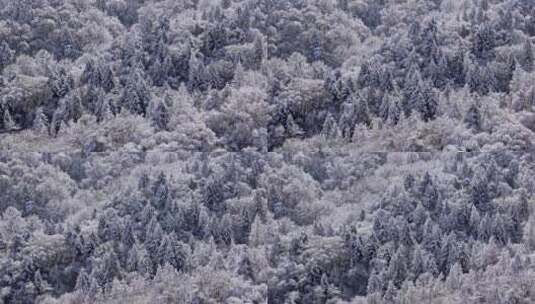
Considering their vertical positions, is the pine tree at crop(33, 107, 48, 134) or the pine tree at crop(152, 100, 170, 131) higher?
the pine tree at crop(152, 100, 170, 131)

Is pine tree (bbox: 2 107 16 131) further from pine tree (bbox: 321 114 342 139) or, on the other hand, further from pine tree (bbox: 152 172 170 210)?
pine tree (bbox: 321 114 342 139)

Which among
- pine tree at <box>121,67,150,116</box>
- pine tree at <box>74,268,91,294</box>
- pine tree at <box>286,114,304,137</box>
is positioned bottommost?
pine tree at <box>74,268,91,294</box>

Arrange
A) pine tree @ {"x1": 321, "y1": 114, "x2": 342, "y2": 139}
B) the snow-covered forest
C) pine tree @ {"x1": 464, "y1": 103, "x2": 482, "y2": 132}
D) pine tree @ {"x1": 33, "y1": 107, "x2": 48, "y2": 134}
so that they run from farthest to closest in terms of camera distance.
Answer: pine tree @ {"x1": 33, "y1": 107, "x2": 48, "y2": 134}, pine tree @ {"x1": 321, "y1": 114, "x2": 342, "y2": 139}, pine tree @ {"x1": 464, "y1": 103, "x2": 482, "y2": 132}, the snow-covered forest

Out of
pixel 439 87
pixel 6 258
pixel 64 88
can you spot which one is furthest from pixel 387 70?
pixel 6 258

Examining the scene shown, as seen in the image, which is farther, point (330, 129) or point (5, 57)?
point (5, 57)

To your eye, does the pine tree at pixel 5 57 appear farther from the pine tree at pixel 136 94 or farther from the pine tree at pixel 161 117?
the pine tree at pixel 161 117

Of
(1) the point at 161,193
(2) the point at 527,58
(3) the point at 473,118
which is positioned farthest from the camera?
(2) the point at 527,58

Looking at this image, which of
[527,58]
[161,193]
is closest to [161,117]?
[161,193]

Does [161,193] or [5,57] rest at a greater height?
[5,57]

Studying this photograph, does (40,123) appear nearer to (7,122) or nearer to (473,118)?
(7,122)

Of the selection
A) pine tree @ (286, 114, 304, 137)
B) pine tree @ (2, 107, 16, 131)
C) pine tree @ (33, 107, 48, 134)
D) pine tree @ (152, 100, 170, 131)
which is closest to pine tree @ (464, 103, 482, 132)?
pine tree @ (286, 114, 304, 137)
